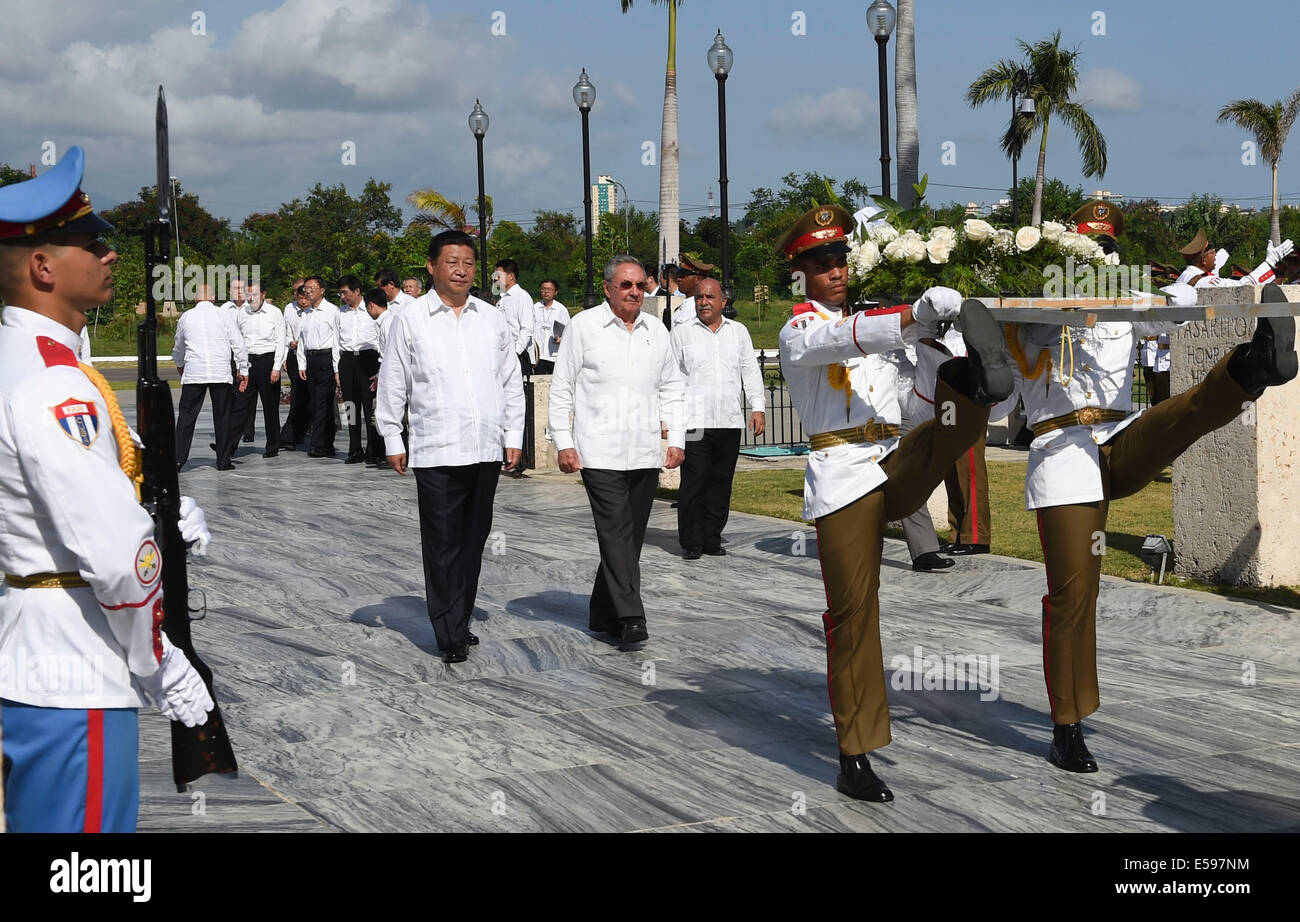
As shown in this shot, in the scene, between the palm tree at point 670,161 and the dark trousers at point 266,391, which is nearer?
the dark trousers at point 266,391

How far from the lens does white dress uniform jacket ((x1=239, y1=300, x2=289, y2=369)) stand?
17.1 meters

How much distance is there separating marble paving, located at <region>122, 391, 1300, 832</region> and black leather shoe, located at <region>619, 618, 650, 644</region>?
11 cm

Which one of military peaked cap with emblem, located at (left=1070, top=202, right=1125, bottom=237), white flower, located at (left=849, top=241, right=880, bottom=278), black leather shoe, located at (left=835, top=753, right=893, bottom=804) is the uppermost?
military peaked cap with emblem, located at (left=1070, top=202, right=1125, bottom=237)

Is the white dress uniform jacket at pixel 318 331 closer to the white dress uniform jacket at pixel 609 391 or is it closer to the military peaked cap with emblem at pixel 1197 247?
the military peaked cap with emblem at pixel 1197 247

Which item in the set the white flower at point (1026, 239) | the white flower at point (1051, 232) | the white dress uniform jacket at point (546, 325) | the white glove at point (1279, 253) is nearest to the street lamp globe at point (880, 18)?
the white glove at point (1279, 253)

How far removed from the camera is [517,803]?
5008 mm

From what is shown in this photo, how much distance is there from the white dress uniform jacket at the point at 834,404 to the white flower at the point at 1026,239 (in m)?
0.64

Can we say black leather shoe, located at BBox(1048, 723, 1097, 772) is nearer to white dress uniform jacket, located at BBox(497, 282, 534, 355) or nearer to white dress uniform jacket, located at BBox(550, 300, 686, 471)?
white dress uniform jacket, located at BBox(550, 300, 686, 471)

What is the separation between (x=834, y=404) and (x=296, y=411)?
46.7ft

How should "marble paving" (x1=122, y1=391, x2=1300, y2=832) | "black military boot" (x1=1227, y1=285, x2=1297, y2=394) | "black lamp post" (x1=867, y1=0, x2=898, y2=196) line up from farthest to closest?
"black lamp post" (x1=867, y1=0, x2=898, y2=196)
"marble paving" (x1=122, y1=391, x2=1300, y2=832)
"black military boot" (x1=1227, y1=285, x2=1297, y2=394)

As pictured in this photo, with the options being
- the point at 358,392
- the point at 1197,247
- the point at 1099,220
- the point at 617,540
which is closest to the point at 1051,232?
the point at 1099,220

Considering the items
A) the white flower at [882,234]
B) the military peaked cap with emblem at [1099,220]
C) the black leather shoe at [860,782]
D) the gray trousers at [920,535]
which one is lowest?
the black leather shoe at [860,782]

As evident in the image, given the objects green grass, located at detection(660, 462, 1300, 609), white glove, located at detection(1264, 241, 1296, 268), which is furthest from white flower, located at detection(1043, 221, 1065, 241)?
white glove, located at detection(1264, 241, 1296, 268)

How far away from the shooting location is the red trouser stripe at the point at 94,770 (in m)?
2.82
